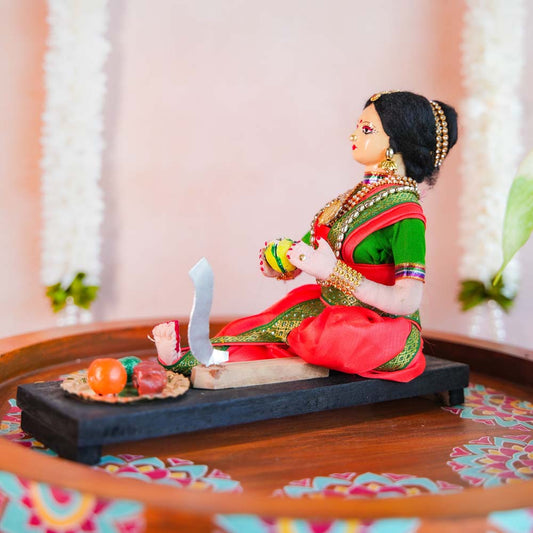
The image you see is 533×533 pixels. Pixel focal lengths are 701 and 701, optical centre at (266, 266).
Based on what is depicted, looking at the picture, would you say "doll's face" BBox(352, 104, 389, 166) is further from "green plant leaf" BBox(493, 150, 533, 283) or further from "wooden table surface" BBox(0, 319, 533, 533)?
"wooden table surface" BBox(0, 319, 533, 533)

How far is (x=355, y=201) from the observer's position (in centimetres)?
182

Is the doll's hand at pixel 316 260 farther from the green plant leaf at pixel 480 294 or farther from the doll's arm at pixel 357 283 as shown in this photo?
the green plant leaf at pixel 480 294

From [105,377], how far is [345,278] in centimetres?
60

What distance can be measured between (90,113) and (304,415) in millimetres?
1819

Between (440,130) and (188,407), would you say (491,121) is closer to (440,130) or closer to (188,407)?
(440,130)

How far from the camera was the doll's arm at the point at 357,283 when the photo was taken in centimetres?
164

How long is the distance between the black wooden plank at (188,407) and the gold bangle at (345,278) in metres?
0.22

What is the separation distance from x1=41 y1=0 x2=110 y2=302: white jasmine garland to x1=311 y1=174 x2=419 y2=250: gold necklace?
4.73 ft

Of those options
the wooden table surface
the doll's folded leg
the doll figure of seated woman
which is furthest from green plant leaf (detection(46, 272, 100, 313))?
the doll's folded leg

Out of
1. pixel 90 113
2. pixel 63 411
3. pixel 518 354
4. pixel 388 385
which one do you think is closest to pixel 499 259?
pixel 518 354

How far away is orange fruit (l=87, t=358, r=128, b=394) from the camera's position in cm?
142

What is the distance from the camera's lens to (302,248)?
1.66m

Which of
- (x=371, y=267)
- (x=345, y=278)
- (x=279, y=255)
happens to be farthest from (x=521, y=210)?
(x=279, y=255)

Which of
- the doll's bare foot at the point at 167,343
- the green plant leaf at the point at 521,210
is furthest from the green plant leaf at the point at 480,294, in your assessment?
the doll's bare foot at the point at 167,343
